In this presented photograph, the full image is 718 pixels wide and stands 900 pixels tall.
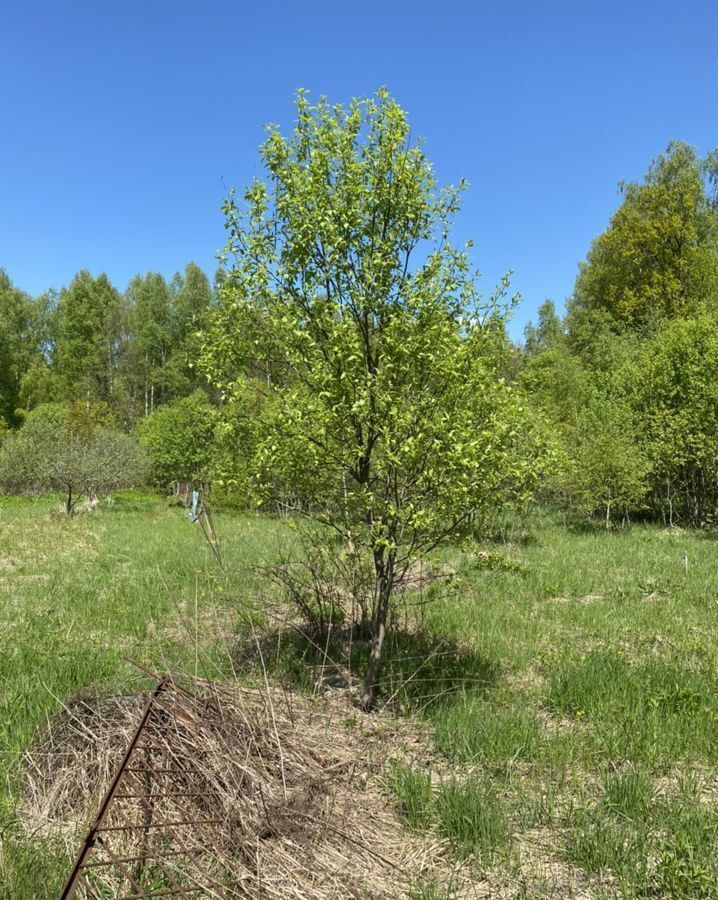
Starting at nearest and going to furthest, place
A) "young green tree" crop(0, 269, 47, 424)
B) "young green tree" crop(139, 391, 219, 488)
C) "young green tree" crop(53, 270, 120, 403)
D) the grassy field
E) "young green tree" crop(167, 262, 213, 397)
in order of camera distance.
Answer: the grassy field → "young green tree" crop(139, 391, 219, 488) → "young green tree" crop(167, 262, 213, 397) → "young green tree" crop(53, 270, 120, 403) → "young green tree" crop(0, 269, 47, 424)

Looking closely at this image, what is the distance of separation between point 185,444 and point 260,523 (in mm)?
13851

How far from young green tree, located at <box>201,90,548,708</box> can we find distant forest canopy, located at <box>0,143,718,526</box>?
53 cm

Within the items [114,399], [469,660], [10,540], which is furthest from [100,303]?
[469,660]

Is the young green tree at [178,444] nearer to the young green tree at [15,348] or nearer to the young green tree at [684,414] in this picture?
the young green tree at [684,414]

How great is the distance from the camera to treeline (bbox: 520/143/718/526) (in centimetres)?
2075

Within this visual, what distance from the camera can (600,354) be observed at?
1236 inches

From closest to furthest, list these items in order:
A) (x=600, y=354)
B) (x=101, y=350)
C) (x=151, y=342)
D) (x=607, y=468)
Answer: (x=607, y=468)
(x=600, y=354)
(x=151, y=342)
(x=101, y=350)

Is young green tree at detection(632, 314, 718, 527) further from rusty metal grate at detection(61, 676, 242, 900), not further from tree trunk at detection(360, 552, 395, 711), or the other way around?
rusty metal grate at detection(61, 676, 242, 900)

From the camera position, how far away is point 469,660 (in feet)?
23.5

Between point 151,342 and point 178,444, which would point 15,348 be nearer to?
point 151,342

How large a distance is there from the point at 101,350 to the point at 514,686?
5032 cm

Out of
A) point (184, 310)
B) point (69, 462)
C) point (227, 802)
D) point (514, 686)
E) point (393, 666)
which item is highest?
point (184, 310)

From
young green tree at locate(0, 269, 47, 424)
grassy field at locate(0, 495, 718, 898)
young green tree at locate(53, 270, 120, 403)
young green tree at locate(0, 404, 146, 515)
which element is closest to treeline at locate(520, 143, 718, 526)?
grassy field at locate(0, 495, 718, 898)

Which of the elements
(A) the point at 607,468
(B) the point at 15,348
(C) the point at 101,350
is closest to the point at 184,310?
(C) the point at 101,350
